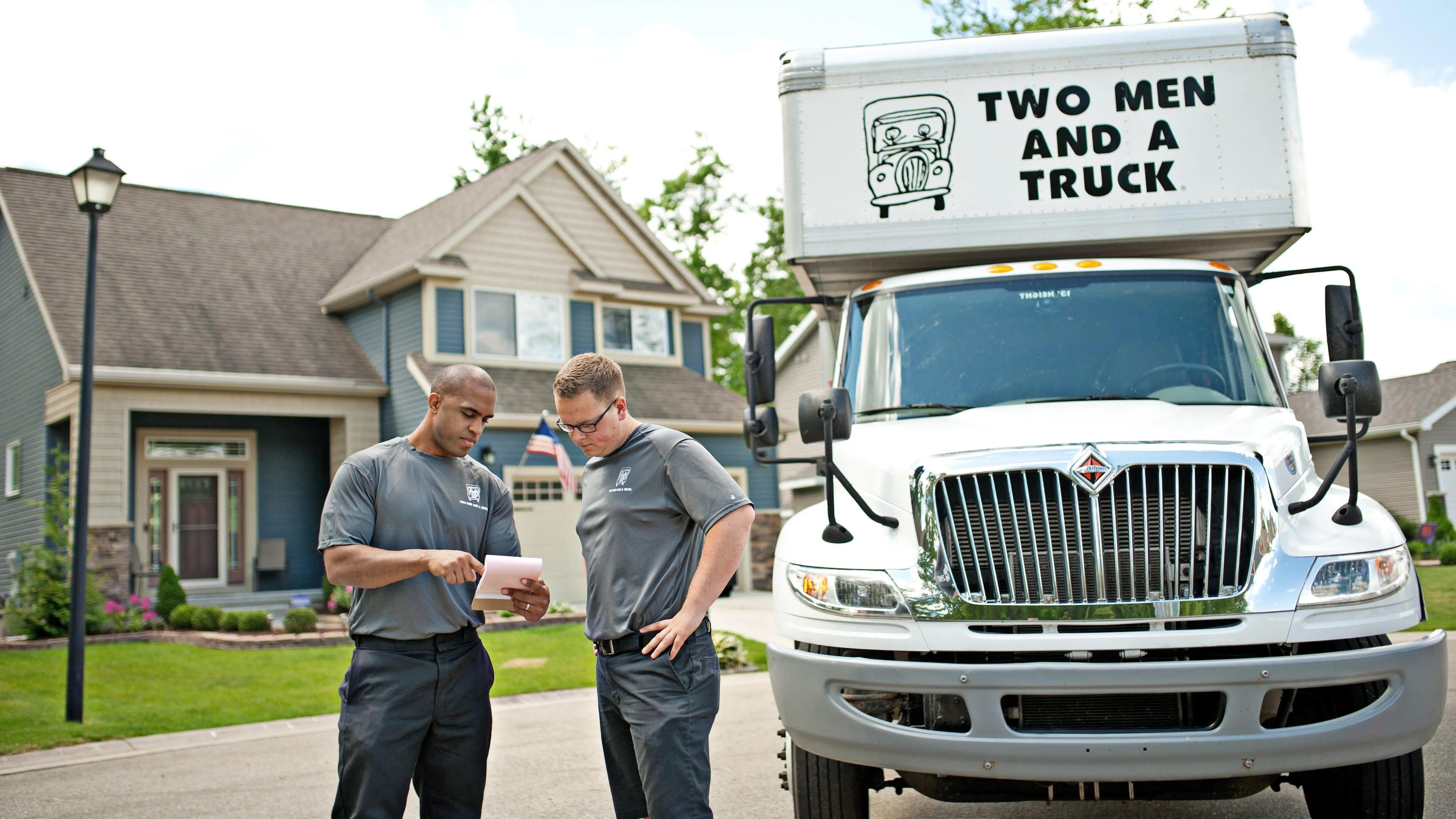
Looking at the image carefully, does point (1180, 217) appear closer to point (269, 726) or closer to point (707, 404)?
point (269, 726)

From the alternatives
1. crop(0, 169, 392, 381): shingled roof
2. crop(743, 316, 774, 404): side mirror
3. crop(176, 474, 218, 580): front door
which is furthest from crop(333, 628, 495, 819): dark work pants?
crop(176, 474, 218, 580): front door

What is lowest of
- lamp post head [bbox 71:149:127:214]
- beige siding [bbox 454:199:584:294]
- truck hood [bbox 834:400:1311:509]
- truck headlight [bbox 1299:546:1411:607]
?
truck headlight [bbox 1299:546:1411:607]

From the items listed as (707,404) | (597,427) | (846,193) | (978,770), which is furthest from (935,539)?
(707,404)

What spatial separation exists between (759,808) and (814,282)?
8.71ft

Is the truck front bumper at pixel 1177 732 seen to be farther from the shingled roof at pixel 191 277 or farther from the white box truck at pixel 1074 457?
the shingled roof at pixel 191 277

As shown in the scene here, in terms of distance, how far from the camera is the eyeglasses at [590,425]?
11.8ft

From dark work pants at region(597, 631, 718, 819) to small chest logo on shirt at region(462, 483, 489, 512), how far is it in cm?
70

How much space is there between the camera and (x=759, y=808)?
5.61 meters

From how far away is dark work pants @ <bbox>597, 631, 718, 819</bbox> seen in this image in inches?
134

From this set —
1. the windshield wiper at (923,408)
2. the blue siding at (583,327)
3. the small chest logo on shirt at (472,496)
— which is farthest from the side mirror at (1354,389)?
the blue siding at (583,327)

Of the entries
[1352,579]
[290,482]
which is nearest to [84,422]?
[1352,579]

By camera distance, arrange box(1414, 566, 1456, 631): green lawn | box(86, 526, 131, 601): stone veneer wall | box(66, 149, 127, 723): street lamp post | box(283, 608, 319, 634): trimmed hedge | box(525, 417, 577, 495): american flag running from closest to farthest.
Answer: box(66, 149, 127, 723): street lamp post → box(1414, 566, 1456, 631): green lawn → box(283, 608, 319, 634): trimmed hedge → box(86, 526, 131, 601): stone veneer wall → box(525, 417, 577, 495): american flag

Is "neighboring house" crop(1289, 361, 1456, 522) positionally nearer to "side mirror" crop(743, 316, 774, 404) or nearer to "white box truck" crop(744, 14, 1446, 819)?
"white box truck" crop(744, 14, 1446, 819)

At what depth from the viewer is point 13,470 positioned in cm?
1947
